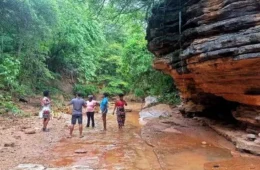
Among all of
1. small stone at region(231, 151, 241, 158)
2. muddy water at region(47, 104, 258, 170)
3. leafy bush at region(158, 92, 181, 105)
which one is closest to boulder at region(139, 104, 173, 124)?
leafy bush at region(158, 92, 181, 105)

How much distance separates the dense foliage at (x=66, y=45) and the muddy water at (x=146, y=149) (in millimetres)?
5674

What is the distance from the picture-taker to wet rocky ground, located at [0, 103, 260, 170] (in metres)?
8.28

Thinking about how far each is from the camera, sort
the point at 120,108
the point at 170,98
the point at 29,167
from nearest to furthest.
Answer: the point at 29,167 < the point at 120,108 < the point at 170,98

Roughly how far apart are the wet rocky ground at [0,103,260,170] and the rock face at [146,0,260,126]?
1607 millimetres

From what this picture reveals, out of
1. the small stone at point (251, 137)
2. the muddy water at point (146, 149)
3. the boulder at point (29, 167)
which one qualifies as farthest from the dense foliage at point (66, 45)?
the boulder at point (29, 167)

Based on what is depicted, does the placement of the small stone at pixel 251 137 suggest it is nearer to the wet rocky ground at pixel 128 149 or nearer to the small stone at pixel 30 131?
the wet rocky ground at pixel 128 149

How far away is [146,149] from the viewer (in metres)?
10.2

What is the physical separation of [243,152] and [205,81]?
3063 millimetres

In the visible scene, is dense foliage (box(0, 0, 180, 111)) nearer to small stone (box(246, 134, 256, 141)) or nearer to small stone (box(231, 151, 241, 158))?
small stone (box(246, 134, 256, 141))

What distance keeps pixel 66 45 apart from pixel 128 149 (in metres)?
19.0

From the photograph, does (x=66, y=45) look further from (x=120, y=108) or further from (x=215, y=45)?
(x=215, y=45)

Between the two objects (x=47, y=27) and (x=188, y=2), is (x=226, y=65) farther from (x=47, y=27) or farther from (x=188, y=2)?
(x=47, y=27)

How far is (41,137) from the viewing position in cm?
1187

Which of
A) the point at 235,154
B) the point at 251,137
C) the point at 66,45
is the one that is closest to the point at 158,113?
→ the point at 251,137
